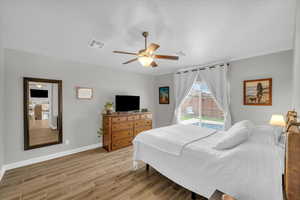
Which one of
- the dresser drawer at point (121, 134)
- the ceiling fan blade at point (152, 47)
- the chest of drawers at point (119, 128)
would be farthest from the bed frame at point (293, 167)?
the dresser drawer at point (121, 134)

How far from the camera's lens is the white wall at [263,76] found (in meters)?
2.70

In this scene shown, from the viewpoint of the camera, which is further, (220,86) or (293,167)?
(220,86)

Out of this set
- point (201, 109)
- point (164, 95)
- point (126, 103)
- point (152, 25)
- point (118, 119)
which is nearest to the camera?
point (152, 25)

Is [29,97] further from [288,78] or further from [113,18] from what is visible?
[288,78]

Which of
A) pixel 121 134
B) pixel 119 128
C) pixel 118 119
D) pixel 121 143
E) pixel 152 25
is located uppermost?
pixel 152 25

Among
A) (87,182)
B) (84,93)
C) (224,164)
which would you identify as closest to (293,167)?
(224,164)

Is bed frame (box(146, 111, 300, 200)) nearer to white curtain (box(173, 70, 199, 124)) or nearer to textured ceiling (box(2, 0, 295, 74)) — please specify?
textured ceiling (box(2, 0, 295, 74))

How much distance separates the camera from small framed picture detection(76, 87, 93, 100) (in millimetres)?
3500

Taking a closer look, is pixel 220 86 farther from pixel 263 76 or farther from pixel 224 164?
pixel 224 164

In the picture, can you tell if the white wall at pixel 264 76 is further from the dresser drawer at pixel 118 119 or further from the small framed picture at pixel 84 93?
the small framed picture at pixel 84 93

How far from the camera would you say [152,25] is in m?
1.84

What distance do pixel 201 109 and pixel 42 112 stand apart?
14.4 feet

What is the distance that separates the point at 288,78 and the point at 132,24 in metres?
3.35

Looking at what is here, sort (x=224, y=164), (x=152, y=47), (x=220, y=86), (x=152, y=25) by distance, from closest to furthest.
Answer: (x=224, y=164) → (x=152, y=25) → (x=152, y=47) → (x=220, y=86)
